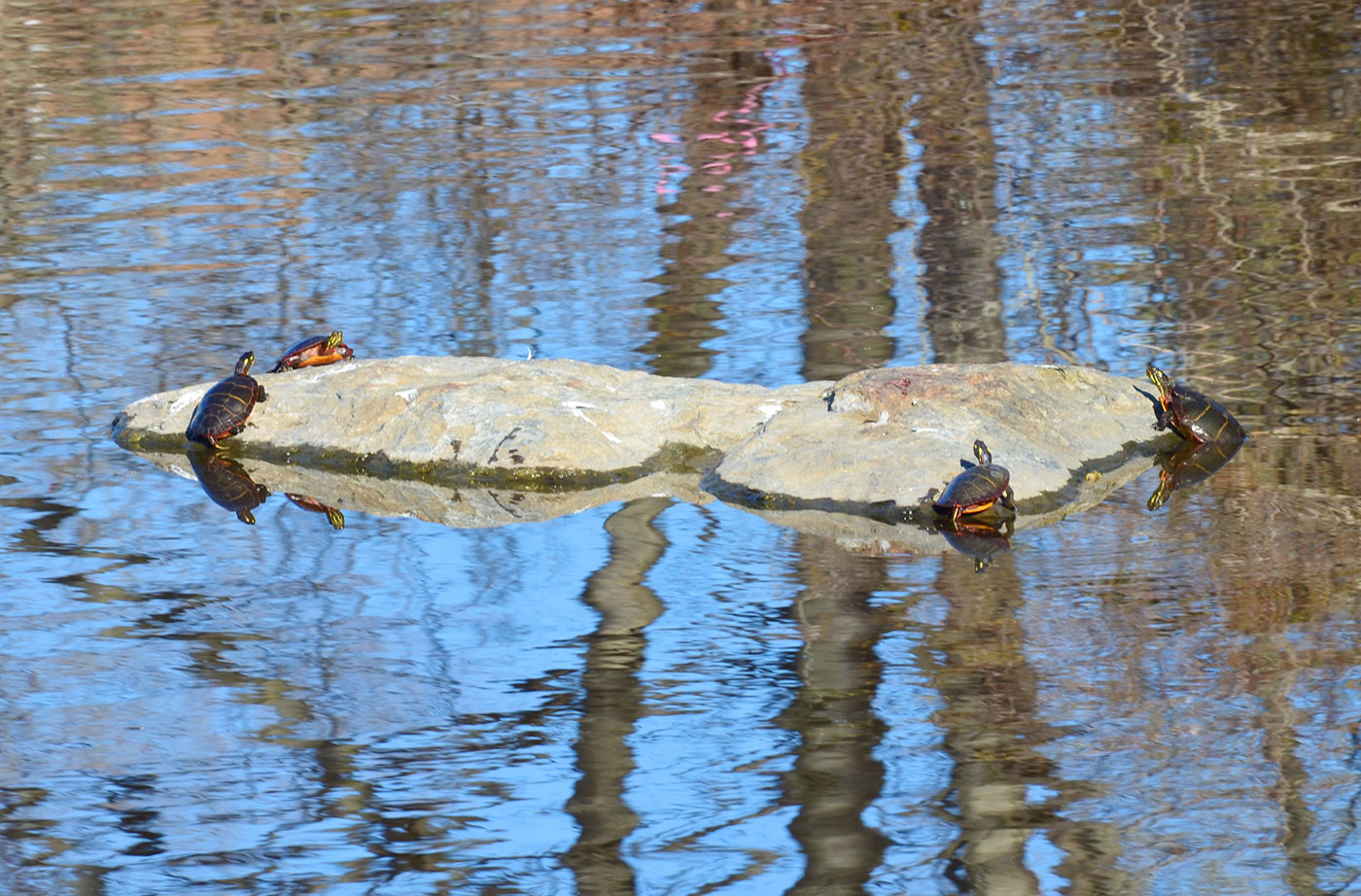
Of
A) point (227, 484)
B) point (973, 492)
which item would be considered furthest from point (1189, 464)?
point (227, 484)

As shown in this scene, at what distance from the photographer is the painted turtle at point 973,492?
546cm

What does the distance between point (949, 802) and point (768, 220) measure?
242 inches

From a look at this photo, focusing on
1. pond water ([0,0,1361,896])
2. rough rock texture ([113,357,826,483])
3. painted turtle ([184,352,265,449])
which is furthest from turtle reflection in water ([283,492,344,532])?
painted turtle ([184,352,265,449])

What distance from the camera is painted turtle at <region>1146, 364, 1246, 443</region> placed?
6.13 metres

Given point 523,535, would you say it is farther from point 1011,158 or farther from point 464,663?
point 1011,158

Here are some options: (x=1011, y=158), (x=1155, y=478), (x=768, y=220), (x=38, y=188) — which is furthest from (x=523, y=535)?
(x=38, y=188)

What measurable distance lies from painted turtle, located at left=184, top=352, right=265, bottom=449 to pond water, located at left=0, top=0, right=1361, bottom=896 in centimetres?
28

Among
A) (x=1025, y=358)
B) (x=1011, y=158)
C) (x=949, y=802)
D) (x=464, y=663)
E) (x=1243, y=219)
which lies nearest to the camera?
(x=949, y=802)

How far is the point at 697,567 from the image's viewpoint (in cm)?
537

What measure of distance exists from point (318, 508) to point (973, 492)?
214 centimetres

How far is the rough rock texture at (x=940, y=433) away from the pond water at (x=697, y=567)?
0.26 metres

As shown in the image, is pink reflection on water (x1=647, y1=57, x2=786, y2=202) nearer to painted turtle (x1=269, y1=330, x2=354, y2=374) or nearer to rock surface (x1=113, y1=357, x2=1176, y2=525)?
painted turtle (x1=269, y1=330, x2=354, y2=374)

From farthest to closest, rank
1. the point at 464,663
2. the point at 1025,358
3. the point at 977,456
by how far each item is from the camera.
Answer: the point at 1025,358 → the point at 977,456 → the point at 464,663

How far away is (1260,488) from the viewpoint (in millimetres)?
5758
